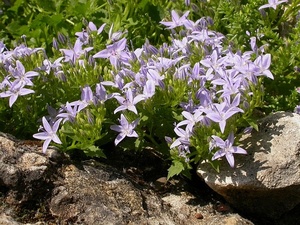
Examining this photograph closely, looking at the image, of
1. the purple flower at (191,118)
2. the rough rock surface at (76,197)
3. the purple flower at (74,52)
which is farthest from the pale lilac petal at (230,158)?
the purple flower at (74,52)

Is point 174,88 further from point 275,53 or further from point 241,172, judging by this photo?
point 275,53

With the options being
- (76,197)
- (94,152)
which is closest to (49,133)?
(94,152)

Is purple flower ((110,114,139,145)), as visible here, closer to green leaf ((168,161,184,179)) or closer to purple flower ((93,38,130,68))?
green leaf ((168,161,184,179))

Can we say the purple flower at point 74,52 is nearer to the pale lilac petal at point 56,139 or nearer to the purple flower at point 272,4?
the pale lilac petal at point 56,139

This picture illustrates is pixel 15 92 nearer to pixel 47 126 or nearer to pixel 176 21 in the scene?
pixel 47 126

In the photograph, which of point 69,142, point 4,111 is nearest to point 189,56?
point 69,142

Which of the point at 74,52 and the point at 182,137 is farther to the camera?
the point at 74,52

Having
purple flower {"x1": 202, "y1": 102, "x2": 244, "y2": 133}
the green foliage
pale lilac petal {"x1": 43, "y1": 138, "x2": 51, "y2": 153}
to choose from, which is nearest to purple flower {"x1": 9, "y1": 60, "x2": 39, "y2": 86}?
the green foliage
